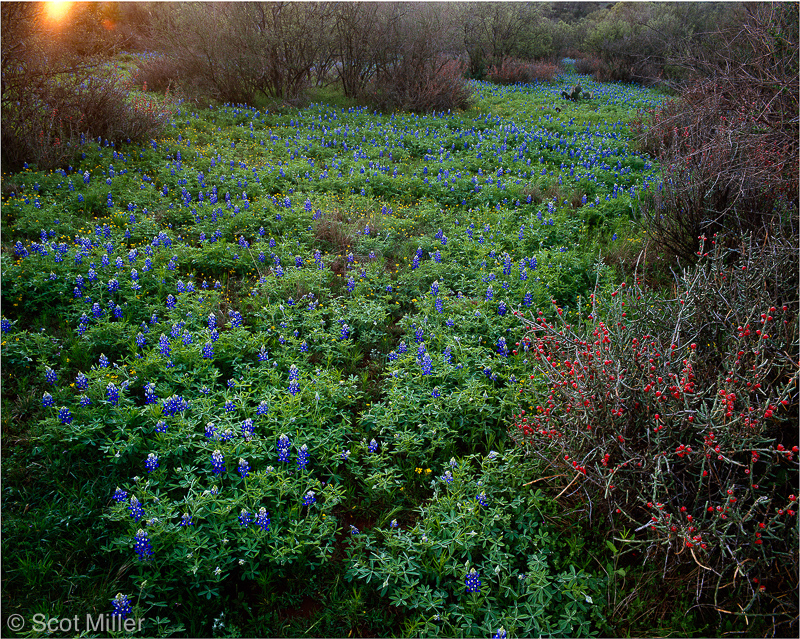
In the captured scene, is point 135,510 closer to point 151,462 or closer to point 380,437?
point 151,462

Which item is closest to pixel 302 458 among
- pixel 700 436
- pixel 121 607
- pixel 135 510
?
pixel 135 510

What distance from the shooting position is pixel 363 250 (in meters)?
5.58

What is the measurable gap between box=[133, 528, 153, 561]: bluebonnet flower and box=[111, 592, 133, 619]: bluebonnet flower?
0.19m

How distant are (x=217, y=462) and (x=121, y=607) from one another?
2.54ft

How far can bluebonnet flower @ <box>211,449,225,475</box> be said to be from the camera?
278cm

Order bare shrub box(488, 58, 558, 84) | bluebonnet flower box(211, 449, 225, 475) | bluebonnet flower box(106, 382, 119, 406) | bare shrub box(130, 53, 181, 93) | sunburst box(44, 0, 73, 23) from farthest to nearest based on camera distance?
bare shrub box(488, 58, 558, 84) < bare shrub box(130, 53, 181, 93) < sunburst box(44, 0, 73, 23) < bluebonnet flower box(106, 382, 119, 406) < bluebonnet flower box(211, 449, 225, 475)

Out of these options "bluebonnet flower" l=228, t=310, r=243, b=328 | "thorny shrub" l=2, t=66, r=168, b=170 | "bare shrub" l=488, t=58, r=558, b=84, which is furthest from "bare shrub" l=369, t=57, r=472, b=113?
"bluebonnet flower" l=228, t=310, r=243, b=328

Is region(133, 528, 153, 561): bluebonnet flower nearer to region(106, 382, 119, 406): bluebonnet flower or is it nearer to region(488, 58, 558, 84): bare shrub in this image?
region(106, 382, 119, 406): bluebonnet flower

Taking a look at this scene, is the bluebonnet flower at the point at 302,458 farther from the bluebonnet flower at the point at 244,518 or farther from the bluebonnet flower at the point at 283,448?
the bluebonnet flower at the point at 244,518

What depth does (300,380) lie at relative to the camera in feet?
11.9

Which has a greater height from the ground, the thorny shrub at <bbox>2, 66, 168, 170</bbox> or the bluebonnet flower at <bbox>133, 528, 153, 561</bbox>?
the thorny shrub at <bbox>2, 66, 168, 170</bbox>

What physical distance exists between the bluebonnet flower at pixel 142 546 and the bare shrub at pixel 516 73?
1999 cm

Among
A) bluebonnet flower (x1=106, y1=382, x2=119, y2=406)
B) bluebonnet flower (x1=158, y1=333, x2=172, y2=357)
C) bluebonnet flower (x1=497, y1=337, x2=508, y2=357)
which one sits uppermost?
bluebonnet flower (x1=158, y1=333, x2=172, y2=357)

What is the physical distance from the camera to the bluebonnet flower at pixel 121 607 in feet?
7.48
